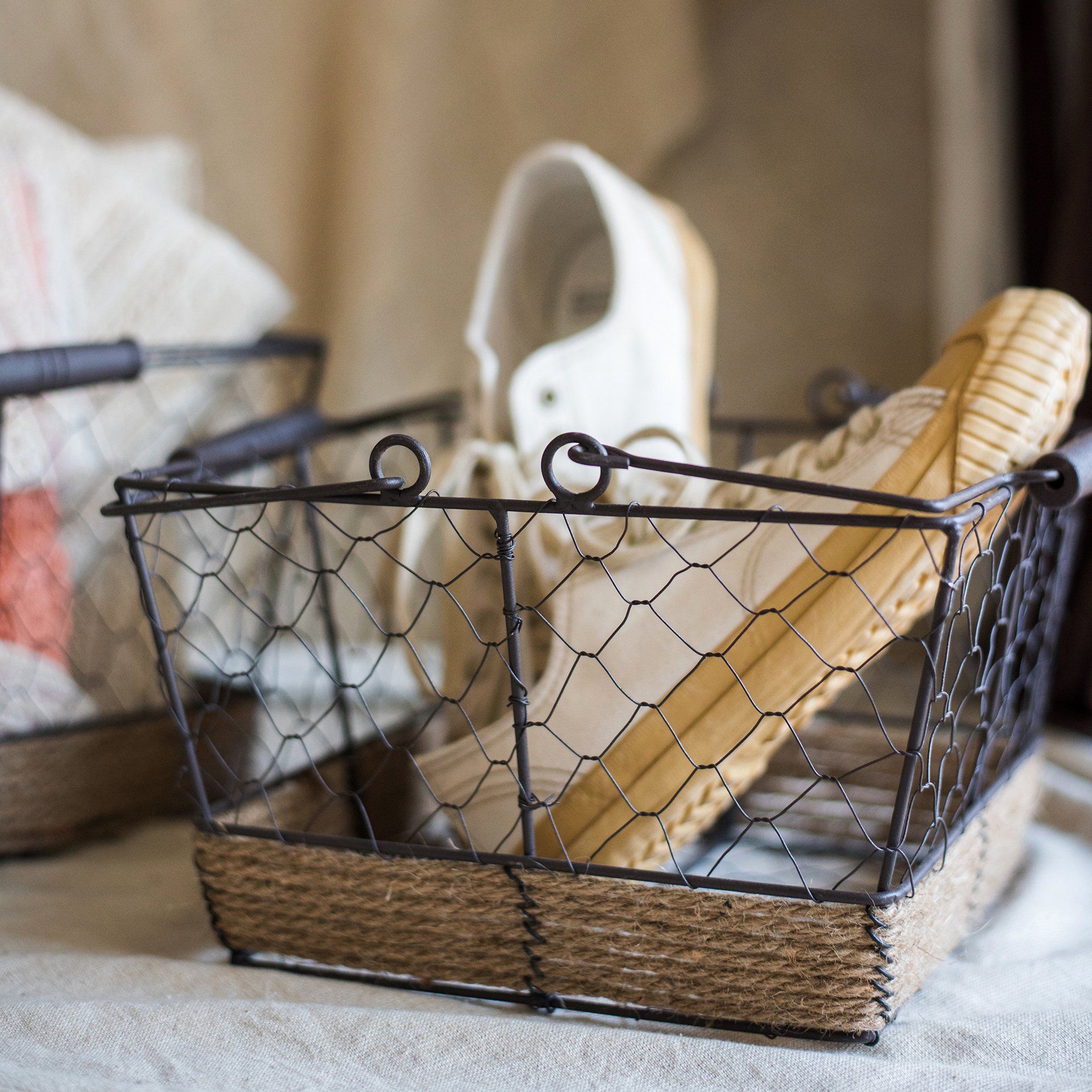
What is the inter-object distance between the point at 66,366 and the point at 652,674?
34 centimetres

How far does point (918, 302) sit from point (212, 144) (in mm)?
639

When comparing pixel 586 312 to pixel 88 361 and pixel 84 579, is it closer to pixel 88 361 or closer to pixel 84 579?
pixel 88 361

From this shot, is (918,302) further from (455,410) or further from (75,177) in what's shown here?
(75,177)

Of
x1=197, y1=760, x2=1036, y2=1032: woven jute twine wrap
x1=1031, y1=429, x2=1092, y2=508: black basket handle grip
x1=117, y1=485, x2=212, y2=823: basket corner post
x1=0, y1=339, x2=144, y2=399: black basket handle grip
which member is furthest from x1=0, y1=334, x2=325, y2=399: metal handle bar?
x1=1031, y1=429, x2=1092, y2=508: black basket handle grip

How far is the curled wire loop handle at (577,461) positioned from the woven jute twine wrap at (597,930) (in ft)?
0.47

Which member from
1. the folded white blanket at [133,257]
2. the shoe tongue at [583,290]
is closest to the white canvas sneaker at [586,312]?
the shoe tongue at [583,290]

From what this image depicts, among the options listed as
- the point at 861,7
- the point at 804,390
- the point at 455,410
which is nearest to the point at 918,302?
the point at 804,390

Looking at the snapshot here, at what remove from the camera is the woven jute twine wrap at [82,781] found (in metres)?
0.55

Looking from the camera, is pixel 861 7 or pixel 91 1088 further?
pixel 861 7

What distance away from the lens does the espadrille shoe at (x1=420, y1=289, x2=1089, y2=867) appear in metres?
0.37

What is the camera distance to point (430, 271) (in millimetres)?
932

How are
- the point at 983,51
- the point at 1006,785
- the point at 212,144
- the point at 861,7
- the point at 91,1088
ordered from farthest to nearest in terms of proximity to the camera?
the point at 212,144, the point at 861,7, the point at 983,51, the point at 1006,785, the point at 91,1088

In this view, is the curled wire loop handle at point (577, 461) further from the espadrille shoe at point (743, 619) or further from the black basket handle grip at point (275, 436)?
the black basket handle grip at point (275, 436)

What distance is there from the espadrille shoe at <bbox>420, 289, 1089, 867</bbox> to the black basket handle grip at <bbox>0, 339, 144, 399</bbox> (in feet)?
0.90
